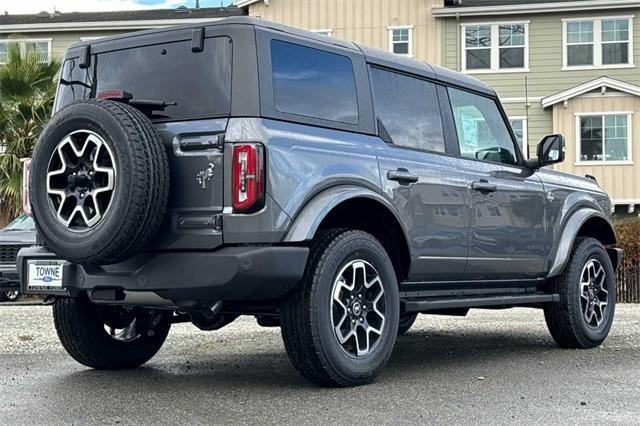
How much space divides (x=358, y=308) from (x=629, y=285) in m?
11.4

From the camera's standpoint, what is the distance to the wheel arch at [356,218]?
16.7 feet

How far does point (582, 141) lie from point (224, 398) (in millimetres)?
22232

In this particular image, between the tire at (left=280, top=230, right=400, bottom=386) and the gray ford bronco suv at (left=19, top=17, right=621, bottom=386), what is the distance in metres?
0.01

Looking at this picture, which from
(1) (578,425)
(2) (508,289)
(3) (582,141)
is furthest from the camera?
(3) (582,141)

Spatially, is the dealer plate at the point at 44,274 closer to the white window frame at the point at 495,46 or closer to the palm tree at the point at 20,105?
the palm tree at the point at 20,105

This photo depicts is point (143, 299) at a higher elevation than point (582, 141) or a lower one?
lower

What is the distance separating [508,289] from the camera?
721 cm

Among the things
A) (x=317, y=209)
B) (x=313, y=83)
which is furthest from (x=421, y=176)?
(x=317, y=209)

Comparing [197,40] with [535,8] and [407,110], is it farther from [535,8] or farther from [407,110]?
[535,8]

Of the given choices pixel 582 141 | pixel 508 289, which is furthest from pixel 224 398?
pixel 582 141

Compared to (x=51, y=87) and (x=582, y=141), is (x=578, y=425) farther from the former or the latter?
(x=582, y=141)

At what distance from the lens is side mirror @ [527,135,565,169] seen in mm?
7445

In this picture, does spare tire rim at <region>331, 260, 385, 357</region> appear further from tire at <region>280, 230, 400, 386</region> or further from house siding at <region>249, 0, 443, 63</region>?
house siding at <region>249, 0, 443, 63</region>

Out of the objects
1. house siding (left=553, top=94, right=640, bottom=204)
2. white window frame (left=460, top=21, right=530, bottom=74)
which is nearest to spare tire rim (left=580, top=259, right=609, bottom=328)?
house siding (left=553, top=94, right=640, bottom=204)
